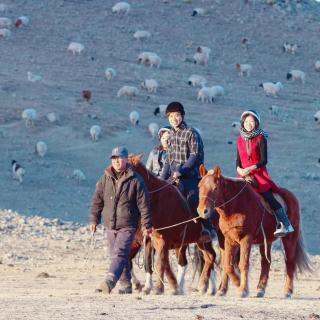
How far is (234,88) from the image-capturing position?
150ft

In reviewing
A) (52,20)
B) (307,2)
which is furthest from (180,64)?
(307,2)

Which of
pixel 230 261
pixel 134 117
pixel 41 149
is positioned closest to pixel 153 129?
pixel 134 117

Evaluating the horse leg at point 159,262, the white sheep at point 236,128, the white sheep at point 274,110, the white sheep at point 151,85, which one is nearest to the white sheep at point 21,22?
the white sheep at point 151,85

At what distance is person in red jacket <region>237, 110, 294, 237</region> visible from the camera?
16.2m

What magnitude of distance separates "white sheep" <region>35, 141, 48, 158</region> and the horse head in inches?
732

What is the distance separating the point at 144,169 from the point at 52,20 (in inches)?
1419

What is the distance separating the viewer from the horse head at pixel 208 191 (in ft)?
49.7

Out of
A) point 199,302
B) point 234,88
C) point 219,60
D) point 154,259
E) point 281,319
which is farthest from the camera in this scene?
point 219,60

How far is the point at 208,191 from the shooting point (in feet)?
50.1

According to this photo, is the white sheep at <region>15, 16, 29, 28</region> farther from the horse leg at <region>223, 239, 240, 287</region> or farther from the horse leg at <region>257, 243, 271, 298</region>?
the horse leg at <region>223, 239, 240, 287</region>

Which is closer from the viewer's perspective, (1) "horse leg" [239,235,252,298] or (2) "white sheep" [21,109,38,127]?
(1) "horse leg" [239,235,252,298]

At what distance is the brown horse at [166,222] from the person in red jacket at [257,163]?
2.78 ft

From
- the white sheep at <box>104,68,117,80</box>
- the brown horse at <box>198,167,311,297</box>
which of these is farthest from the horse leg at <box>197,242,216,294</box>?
the white sheep at <box>104,68,117,80</box>

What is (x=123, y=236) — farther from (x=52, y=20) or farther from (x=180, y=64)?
(x=52, y=20)
